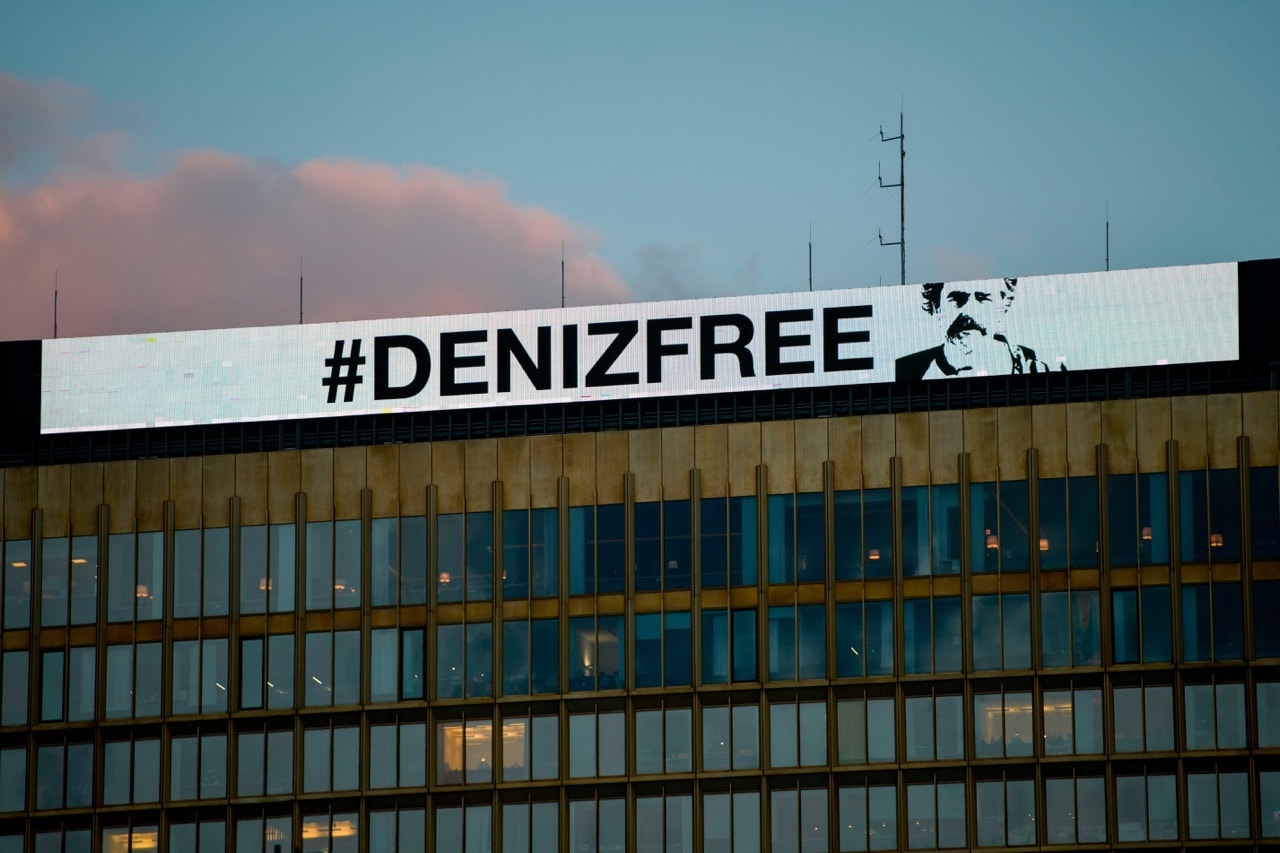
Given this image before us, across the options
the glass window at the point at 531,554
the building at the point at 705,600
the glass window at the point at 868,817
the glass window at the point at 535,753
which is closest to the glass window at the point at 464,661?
the building at the point at 705,600

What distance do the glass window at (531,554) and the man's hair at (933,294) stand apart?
17.0 m

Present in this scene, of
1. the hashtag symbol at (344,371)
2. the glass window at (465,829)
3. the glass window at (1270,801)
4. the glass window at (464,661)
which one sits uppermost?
the hashtag symbol at (344,371)

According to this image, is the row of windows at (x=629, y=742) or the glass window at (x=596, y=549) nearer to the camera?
the row of windows at (x=629, y=742)

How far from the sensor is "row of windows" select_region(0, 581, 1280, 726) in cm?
7538

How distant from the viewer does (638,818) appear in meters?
76.4

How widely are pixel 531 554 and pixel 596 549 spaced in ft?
8.22

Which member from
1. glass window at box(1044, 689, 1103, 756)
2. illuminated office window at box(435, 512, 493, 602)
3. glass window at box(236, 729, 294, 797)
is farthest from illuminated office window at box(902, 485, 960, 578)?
glass window at box(236, 729, 294, 797)

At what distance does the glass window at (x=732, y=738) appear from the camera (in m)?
76.4

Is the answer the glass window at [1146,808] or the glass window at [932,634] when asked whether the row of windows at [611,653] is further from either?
the glass window at [1146,808]

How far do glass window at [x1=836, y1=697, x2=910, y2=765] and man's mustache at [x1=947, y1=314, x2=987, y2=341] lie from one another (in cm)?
1493

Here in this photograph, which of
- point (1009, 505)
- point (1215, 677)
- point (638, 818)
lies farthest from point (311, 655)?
point (1215, 677)

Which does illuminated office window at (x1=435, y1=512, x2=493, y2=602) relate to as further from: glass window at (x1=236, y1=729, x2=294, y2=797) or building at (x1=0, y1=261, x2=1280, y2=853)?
glass window at (x1=236, y1=729, x2=294, y2=797)

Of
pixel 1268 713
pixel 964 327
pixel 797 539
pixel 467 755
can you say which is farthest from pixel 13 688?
pixel 1268 713

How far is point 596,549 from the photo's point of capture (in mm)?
78250
